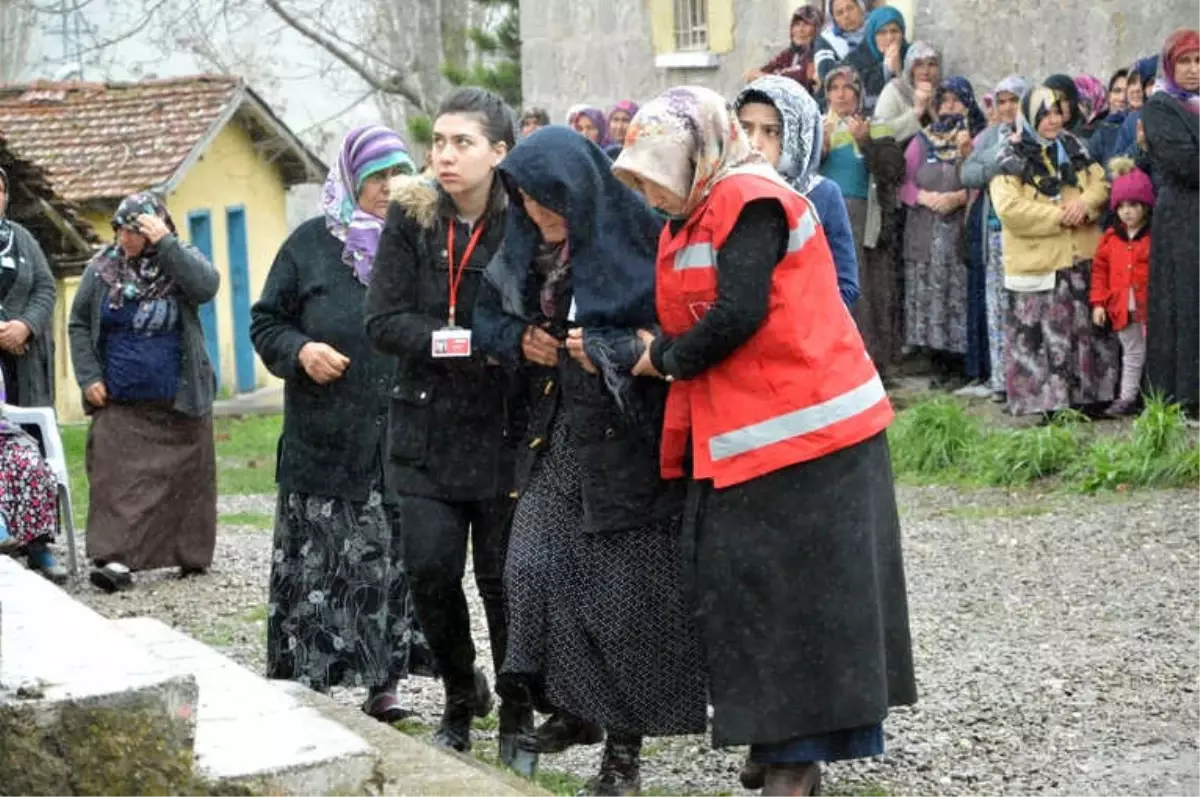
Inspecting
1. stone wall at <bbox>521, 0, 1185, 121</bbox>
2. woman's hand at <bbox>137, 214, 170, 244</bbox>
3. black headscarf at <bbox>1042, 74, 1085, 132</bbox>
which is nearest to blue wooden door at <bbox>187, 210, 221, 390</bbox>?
stone wall at <bbox>521, 0, 1185, 121</bbox>

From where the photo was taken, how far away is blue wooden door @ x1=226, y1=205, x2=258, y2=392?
116 feet

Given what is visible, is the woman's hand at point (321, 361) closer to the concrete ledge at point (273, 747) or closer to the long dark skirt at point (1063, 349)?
the concrete ledge at point (273, 747)

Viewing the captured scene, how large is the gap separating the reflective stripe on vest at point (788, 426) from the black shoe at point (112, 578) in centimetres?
620

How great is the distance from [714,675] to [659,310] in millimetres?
922

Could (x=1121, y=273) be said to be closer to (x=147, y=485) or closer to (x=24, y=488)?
(x=147, y=485)

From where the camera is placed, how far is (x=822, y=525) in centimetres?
579

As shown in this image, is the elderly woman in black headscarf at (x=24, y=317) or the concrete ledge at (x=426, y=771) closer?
the concrete ledge at (x=426, y=771)

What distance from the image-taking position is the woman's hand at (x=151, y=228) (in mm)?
10938

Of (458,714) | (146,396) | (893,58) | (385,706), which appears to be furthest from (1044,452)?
(458,714)

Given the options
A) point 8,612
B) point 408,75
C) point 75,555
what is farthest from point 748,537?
point 408,75

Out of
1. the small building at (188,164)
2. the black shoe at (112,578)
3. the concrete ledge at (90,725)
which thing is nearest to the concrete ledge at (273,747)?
the concrete ledge at (90,725)

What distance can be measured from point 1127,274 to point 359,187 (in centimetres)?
704

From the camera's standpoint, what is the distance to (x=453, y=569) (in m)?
6.75

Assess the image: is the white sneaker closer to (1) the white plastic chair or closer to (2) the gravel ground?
(2) the gravel ground
